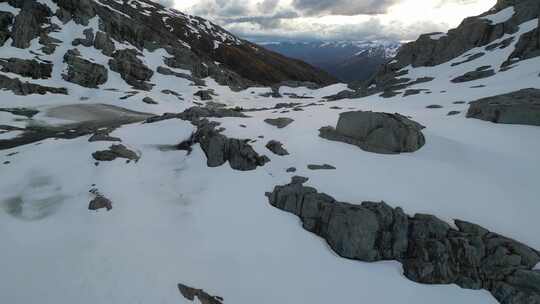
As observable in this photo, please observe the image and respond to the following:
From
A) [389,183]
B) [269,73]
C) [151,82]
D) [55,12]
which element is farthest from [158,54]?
[389,183]

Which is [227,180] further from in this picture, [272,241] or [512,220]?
[512,220]

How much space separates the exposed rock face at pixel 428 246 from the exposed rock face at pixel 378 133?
8.81m

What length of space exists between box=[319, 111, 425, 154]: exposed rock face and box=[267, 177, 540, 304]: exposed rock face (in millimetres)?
8812

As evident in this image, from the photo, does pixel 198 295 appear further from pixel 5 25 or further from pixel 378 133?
pixel 5 25

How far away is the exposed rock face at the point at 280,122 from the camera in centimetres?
3615

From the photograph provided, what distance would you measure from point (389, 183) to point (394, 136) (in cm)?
630

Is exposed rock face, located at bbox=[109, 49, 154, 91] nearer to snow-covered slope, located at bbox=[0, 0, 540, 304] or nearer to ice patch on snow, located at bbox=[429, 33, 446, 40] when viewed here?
snow-covered slope, located at bbox=[0, 0, 540, 304]

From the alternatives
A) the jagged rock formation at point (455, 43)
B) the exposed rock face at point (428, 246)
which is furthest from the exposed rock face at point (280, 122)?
the jagged rock formation at point (455, 43)

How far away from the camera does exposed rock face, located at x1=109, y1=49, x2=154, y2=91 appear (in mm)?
89125

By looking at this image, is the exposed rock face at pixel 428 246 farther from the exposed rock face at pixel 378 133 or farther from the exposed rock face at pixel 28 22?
the exposed rock face at pixel 28 22

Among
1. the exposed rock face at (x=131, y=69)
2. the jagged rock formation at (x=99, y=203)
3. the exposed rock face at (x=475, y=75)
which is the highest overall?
the exposed rock face at (x=475, y=75)

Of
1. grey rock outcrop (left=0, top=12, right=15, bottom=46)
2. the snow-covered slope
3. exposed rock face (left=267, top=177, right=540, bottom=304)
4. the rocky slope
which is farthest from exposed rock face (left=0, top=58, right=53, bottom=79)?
exposed rock face (left=267, top=177, right=540, bottom=304)

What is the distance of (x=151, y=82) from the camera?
93.9 metres

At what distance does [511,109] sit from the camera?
32531 mm
